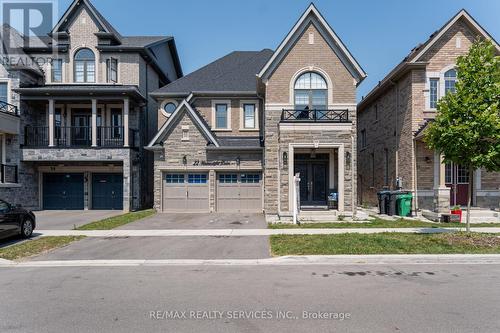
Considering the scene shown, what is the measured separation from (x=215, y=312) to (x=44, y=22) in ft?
80.5

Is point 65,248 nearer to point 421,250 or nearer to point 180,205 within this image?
point 180,205

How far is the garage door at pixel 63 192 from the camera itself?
21.0 m

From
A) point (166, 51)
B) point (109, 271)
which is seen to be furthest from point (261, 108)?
point (109, 271)

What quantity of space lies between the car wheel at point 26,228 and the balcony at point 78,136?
30.8 feet

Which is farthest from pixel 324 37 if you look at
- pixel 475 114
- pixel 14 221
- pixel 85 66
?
pixel 85 66

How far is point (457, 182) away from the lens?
17.2 meters

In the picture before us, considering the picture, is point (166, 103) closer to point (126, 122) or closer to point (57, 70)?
point (126, 122)

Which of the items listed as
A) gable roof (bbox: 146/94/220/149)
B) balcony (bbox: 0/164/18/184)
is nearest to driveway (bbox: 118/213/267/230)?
gable roof (bbox: 146/94/220/149)

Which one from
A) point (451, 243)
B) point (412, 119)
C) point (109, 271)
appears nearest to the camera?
point (109, 271)

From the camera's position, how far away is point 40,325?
15.6 ft

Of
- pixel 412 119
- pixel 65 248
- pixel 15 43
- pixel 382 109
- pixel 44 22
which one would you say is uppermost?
pixel 44 22

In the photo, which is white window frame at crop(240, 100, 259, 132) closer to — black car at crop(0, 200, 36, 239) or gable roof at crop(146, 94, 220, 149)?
gable roof at crop(146, 94, 220, 149)

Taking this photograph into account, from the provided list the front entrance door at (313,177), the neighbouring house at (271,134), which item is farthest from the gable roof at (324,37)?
the front entrance door at (313,177)

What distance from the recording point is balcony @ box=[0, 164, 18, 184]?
1913 cm
